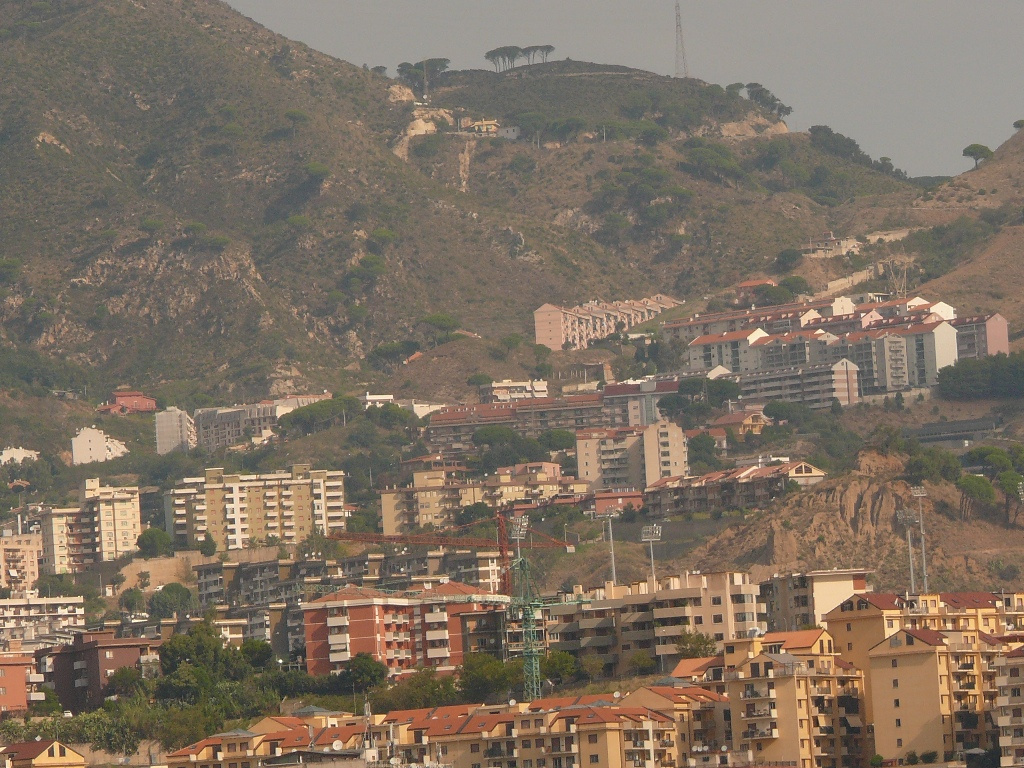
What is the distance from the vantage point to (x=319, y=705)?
10912cm

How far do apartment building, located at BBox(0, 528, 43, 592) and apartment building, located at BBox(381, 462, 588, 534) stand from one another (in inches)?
956

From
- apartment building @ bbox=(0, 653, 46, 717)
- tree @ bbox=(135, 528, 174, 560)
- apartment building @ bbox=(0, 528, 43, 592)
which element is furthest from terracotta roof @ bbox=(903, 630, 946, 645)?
apartment building @ bbox=(0, 528, 43, 592)

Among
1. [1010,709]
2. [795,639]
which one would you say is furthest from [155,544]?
[1010,709]

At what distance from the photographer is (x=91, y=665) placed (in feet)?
384

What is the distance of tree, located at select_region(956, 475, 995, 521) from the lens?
471 feet

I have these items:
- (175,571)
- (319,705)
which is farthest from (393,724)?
(175,571)

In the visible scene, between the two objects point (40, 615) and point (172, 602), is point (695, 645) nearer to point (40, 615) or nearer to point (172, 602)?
point (172, 602)

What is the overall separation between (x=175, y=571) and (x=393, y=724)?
76881 mm

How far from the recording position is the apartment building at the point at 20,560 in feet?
563

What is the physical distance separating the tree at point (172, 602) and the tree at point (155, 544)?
10635 millimetres

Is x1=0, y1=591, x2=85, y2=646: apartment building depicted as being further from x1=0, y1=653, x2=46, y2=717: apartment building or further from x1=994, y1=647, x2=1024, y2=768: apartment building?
x1=994, y1=647, x2=1024, y2=768: apartment building

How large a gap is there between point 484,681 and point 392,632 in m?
12.9

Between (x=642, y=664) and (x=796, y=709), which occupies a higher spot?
(x=642, y=664)

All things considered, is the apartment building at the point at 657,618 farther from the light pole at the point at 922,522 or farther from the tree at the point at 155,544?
the tree at the point at 155,544
